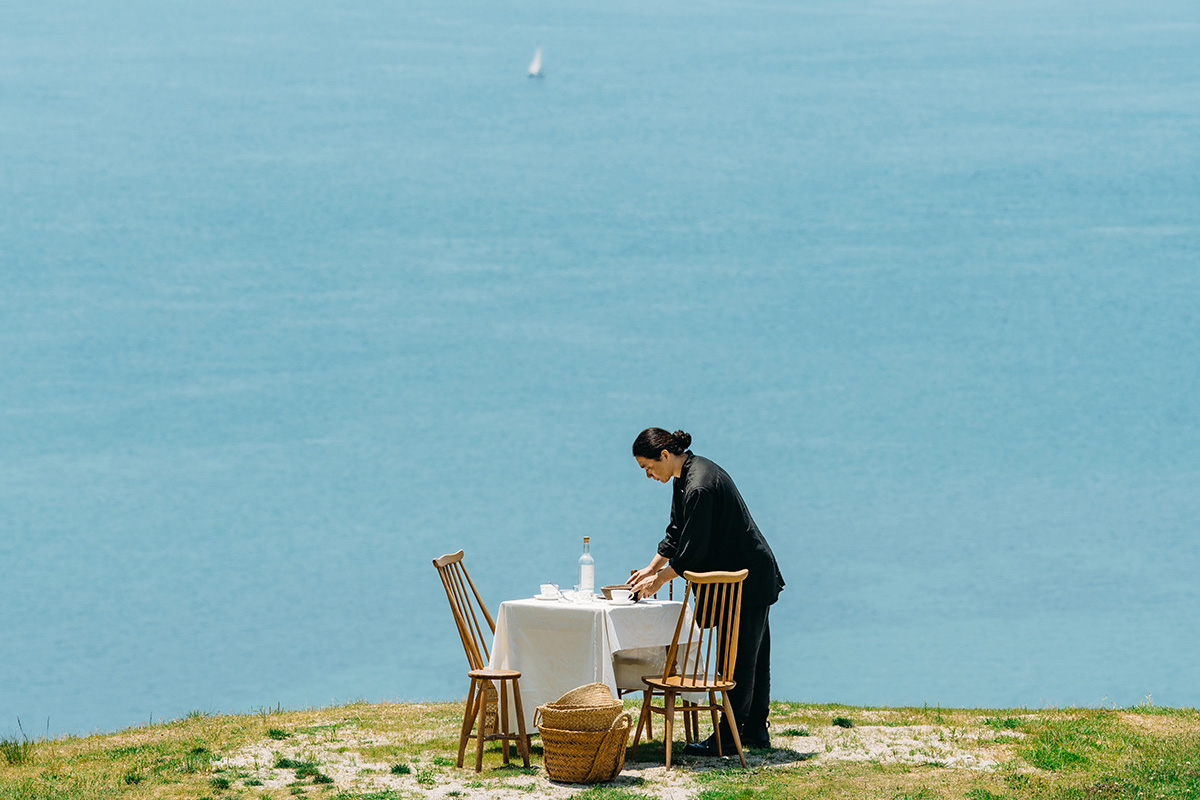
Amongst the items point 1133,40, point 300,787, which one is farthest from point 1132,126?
point 300,787

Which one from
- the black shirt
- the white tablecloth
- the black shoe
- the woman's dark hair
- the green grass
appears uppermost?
the woman's dark hair

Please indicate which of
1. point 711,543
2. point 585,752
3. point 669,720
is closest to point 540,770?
point 585,752

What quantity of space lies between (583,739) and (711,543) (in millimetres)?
865

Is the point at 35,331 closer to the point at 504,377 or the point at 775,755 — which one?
the point at 504,377

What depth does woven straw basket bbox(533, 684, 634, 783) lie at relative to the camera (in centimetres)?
484

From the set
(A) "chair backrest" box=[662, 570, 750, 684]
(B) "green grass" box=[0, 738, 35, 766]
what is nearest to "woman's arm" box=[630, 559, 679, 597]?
(A) "chair backrest" box=[662, 570, 750, 684]

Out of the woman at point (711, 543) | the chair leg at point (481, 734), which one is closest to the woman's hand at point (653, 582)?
the woman at point (711, 543)

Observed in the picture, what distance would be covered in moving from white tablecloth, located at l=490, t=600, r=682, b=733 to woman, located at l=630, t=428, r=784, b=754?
0.40ft

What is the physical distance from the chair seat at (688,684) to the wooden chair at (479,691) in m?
0.52

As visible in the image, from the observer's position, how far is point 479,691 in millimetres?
5305

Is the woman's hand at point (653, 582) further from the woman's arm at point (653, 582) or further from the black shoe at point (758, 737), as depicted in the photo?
the black shoe at point (758, 737)

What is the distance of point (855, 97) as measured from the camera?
2192 centimetres

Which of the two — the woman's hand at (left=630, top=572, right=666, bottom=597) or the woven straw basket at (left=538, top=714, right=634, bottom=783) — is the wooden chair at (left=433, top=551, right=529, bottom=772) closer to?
the woven straw basket at (left=538, top=714, right=634, bottom=783)

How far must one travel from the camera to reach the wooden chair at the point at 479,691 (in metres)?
5.26
